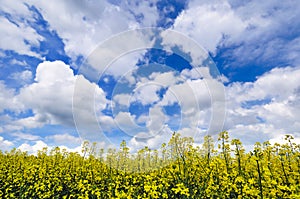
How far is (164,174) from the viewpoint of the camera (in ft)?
29.7

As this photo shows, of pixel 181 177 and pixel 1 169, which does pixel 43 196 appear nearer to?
pixel 1 169

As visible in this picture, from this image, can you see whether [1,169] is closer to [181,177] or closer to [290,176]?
[181,177]

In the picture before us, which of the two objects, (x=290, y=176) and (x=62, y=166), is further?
(x=62, y=166)

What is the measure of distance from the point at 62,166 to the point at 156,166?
17.4 feet

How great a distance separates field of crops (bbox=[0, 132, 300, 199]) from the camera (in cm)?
536

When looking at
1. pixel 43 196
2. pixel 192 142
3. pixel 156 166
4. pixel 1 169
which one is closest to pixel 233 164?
pixel 192 142

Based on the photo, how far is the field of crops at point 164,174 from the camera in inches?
211

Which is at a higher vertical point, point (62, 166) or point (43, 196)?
point (62, 166)

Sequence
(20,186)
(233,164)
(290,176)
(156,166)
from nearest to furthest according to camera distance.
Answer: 1. (290,176)
2. (233,164)
3. (20,186)
4. (156,166)

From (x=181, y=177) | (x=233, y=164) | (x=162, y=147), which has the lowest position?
(x=181, y=177)

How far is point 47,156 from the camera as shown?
14516 mm

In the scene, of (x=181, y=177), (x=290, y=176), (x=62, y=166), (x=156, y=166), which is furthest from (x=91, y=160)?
(x=290, y=176)

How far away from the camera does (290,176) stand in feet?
22.0

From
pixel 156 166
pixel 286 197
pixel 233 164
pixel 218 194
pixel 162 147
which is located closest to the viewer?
pixel 286 197
